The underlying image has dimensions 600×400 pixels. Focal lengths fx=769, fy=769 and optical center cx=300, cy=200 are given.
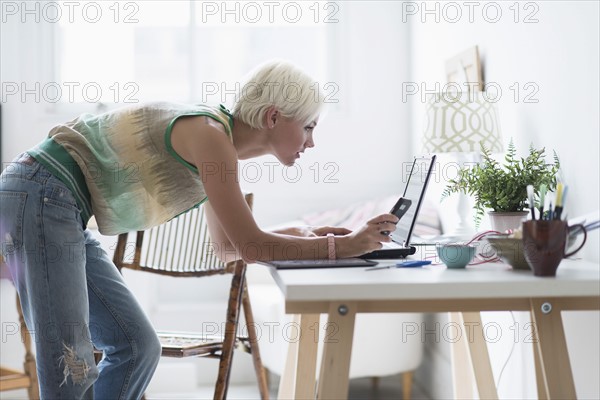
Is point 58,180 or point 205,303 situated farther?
point 205,303

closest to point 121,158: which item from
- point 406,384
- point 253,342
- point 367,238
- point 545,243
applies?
point 367,238

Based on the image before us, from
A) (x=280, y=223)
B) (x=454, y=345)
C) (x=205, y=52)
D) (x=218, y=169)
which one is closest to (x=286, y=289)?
(x=218, y=169)

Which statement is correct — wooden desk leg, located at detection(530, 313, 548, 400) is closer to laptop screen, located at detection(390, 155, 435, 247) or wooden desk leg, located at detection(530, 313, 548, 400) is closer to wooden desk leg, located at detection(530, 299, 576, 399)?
wooden desk leg, located at detection(530, 299, 576, 399)

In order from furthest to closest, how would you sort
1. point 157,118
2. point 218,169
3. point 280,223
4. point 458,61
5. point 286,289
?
point 280,223 < point 458,61 < point 157,118 < point 218,169 < point 286,289

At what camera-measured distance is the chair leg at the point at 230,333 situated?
2301mm

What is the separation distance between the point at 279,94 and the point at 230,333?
0.99m

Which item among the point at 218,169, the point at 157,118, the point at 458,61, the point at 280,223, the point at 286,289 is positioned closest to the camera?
the point at 286,289

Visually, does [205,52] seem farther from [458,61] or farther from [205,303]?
[458,61]

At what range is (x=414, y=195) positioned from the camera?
1.72m

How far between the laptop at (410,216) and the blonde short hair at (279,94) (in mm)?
280

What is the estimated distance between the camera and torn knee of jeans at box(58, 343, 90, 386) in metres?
1.45

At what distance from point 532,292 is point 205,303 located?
2.51 meters

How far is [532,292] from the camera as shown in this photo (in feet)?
4.03

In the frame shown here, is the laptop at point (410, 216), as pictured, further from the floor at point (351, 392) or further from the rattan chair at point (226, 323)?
the floor at point (351, 392)
